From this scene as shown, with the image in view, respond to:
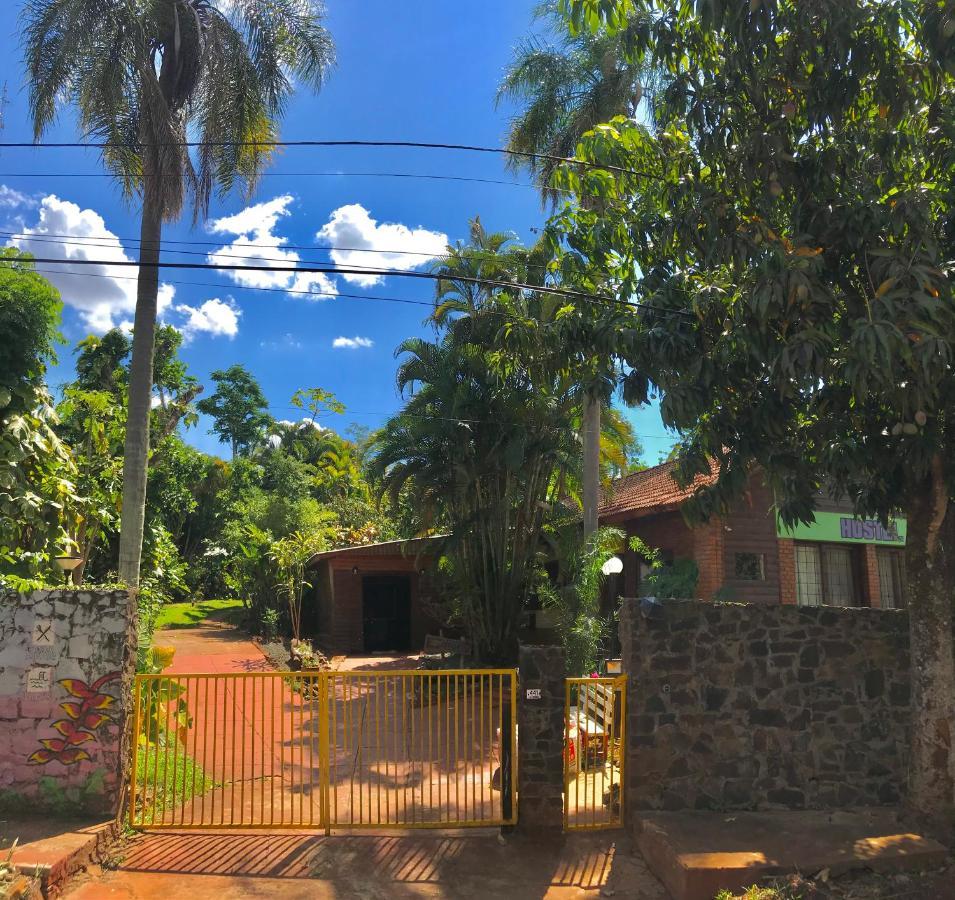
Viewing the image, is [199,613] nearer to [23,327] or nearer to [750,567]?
[23,327]

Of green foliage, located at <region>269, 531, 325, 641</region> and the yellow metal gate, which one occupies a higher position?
green foliage, located at <region>269, 531, 325, 641</region>

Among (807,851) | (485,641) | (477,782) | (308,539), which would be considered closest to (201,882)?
(477,782)

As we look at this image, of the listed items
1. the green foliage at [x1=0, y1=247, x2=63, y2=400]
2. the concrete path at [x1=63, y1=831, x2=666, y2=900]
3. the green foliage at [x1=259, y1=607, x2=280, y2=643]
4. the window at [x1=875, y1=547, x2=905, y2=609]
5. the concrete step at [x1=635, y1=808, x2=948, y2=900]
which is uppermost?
the green foliage at [x1=0, y1=247, x2=63, y2=400]

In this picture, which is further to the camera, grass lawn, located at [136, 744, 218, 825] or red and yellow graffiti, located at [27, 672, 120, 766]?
grass lawn, located at [136, 744, 218, 825]

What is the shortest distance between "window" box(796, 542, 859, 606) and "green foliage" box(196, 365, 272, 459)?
40.5 metres

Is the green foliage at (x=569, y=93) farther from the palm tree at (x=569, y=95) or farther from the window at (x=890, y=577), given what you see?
the window at (x=890, y=577)

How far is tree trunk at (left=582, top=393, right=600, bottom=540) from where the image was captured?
46.2ft

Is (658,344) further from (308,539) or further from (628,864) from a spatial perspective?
(308,539)

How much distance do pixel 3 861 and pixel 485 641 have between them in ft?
38.7

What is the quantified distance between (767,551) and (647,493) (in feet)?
9.48

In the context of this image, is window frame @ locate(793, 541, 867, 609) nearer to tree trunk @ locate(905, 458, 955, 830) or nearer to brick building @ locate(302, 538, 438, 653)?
tree trunk @ locate(905, 458, 955, 830)

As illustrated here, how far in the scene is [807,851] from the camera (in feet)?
20.5

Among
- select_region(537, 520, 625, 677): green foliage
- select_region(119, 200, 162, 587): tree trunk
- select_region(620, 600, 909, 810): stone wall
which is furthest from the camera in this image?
select_region(537, 520, 625, 677): green foliage

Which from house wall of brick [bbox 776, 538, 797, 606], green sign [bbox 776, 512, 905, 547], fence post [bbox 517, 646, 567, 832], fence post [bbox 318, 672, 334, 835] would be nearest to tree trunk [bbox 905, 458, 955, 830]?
fence post [bbox 517, 646, 567, 832]
